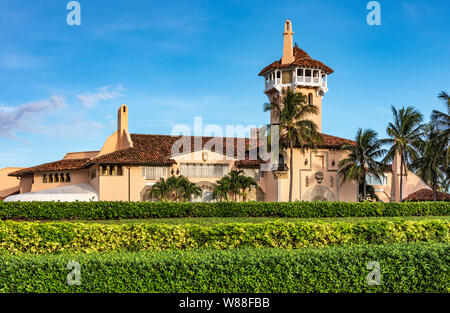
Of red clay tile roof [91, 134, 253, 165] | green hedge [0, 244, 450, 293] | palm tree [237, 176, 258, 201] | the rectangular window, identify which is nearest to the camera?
green hedge [0, 244, 450, 293]

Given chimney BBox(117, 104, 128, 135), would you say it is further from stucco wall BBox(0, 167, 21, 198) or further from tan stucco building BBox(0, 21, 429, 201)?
stucco wall BBox(0, 167, 21, 198)

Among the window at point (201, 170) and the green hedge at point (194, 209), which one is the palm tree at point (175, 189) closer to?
the window at point (201, 170)

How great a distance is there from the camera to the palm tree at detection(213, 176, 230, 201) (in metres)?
42.1

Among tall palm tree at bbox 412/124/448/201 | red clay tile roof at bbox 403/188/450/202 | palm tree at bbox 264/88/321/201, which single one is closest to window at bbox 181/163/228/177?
palm tree at bbox 264/88/321/201

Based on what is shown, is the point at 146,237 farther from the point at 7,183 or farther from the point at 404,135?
the point at 7,183

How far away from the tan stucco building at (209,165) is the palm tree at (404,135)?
2.74 metres

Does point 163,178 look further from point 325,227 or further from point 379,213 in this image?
point 325,227

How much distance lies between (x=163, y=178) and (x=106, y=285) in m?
30.7

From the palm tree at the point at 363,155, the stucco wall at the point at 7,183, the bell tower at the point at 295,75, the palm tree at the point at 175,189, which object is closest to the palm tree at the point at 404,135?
the palm tree at the point at 363,155

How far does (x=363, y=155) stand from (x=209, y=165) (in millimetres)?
14777

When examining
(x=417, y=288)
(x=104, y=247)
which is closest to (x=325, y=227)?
(x=417, y=288)

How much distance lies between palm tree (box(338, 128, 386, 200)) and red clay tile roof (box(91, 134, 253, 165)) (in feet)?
32.9

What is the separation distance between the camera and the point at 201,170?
43.8 metres
